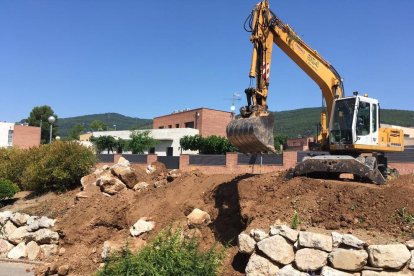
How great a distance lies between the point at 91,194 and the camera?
1570cm

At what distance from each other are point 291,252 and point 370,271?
1.40 metres

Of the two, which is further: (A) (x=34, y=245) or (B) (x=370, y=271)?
(A) (x=34, y=245)

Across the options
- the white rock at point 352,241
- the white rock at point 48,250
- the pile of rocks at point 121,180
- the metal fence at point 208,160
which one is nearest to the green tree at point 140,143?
the metal fence at point 208,160

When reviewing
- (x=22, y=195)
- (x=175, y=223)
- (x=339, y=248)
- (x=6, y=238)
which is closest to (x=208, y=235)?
(x=175, y=223)

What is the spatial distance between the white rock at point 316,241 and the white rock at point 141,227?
5485 mm

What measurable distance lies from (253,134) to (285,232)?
9.44 feet

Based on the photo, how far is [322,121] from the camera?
14.2 meters

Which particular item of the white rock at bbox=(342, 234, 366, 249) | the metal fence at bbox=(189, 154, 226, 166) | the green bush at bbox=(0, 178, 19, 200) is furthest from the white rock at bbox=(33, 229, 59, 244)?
the metal fence at bbox=(189, 154, 226, 166)

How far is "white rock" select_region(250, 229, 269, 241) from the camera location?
26.9 feet

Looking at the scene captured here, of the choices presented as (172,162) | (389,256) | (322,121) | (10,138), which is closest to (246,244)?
(389,256)

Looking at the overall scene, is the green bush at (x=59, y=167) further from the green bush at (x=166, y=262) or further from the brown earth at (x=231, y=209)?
the green bush at (x=166, y=262)

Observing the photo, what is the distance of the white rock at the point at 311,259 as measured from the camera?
7500mm

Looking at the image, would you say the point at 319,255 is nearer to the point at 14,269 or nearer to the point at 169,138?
the point at 14,269

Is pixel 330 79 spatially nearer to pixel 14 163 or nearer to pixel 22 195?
pixel 22 195
